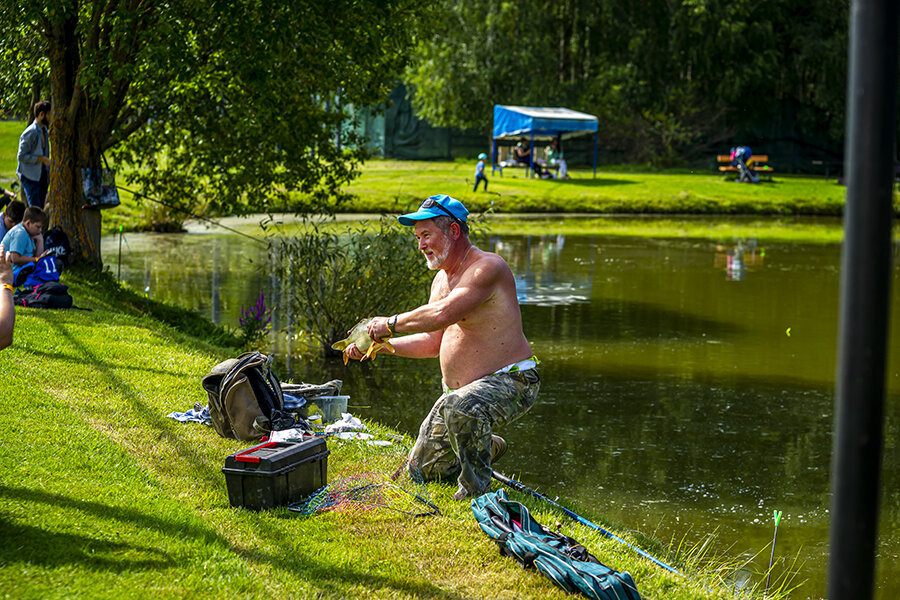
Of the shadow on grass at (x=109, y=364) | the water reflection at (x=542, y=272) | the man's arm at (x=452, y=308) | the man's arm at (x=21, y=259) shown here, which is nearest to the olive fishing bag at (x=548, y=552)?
the man's arm at (x=452, y=308)

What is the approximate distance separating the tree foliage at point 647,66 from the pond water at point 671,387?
2303 centimetres

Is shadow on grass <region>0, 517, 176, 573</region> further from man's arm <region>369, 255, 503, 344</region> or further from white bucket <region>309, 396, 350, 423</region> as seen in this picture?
white bucket <region>309, 396, 350, 423</region>

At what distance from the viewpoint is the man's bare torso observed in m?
5.93

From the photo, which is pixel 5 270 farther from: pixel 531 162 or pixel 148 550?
pixel 531 162

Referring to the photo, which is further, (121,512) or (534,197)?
(534,197)

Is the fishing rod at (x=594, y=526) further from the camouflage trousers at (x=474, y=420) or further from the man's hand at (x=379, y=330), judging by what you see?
the man's hand at (x=379, y=330)

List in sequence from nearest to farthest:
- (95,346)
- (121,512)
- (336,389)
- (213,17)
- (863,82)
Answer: (863,82) → (121,512) → (336,389) → (95,346) → (213,17)

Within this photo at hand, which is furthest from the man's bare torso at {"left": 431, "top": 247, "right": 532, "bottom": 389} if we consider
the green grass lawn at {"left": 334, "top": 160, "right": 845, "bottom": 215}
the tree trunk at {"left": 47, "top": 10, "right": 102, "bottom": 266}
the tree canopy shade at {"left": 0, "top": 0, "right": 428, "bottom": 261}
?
the green grass lawn at {"left": 334, "top": 160, "right": 845, "bottom": 215}

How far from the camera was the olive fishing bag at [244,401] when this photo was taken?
6.80 meters

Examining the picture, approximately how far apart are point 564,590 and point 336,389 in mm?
3821

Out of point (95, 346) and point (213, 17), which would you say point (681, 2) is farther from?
point (95, 346)

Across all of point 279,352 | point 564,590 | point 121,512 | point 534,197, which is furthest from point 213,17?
point 534,197

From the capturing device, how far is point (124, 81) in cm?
1322

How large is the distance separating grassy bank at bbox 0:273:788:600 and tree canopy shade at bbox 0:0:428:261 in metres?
5.58
